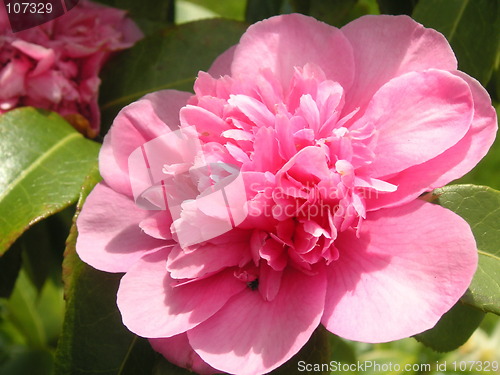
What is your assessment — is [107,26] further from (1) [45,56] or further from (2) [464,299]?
(2) [464,299]

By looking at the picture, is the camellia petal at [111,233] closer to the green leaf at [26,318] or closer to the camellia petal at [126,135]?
the camellia petal at [126,135]

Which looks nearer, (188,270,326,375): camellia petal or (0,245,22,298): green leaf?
(188,270,326,375): camellia petal

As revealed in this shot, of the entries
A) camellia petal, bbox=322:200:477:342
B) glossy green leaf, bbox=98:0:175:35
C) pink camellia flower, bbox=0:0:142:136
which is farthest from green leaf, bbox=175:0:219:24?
camellia petal, bbox=322:200:477:342

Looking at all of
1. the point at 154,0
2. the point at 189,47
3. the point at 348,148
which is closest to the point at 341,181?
the point at 348,148

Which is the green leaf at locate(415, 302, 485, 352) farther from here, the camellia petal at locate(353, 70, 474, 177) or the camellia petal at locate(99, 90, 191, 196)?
the camellia petal at locate(99, 90, 191, 196)

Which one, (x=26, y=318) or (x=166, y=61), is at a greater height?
(x=166, y=61)

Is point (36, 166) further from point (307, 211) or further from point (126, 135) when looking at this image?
point (307, 211)

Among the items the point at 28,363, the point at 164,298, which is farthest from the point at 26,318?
the point at 164,298
